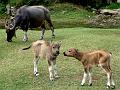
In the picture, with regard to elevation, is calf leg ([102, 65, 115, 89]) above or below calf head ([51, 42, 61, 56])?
below

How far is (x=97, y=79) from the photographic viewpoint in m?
12.9

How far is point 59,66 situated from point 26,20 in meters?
5.60

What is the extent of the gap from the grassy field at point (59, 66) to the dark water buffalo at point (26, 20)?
1.91 feet

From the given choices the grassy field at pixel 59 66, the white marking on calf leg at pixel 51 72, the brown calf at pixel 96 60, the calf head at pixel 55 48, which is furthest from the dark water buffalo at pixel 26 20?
the brown calf at pixel 96 60

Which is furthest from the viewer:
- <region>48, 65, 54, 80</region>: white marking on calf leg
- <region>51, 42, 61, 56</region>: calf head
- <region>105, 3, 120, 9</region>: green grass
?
<region>105, 3, 120, 9</region>: green grass

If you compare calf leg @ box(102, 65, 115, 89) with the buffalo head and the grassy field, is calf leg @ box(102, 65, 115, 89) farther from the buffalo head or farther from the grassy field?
the buffalo head

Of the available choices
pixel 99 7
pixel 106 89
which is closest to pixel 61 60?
pixel 106 89

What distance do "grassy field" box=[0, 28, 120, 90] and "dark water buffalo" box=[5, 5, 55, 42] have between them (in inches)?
22.9

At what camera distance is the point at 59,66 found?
1454cm

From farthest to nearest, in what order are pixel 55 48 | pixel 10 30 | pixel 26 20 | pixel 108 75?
pixel 26 20 → pixel 10 30 → pixel 55 48 → pixel 108 75

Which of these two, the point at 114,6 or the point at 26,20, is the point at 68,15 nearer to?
the point at 114,6

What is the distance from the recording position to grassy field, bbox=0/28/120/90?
12432 mm

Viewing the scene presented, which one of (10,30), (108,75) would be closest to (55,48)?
(108,75)

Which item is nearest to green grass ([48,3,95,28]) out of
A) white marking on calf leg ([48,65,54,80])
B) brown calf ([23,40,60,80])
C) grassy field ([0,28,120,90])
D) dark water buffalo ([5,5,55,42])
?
dark water buffalo ([5,5,55,42])
